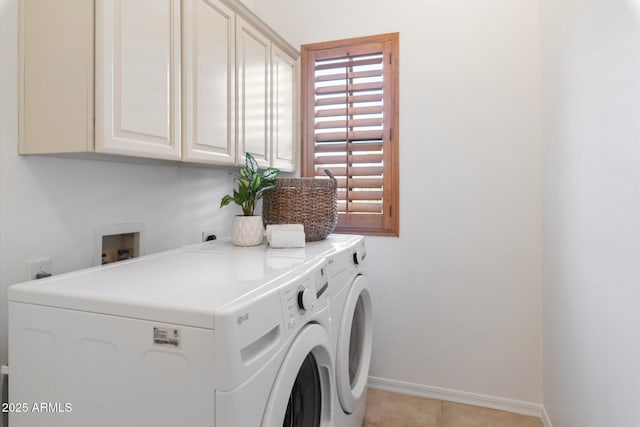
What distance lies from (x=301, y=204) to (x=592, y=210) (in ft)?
3.68

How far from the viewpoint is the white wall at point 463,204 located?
202cm

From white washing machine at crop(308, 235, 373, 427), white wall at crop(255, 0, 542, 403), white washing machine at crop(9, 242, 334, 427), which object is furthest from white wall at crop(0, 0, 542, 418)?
white washing machine at crop(9, 242, 334, 427)

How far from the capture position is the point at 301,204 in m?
1.76

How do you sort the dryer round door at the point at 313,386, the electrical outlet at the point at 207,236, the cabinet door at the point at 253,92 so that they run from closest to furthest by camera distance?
the dryer round door at the point at 313,386
the cabinet door at the point at 253,92
the electrical outlet at the point at 207,236

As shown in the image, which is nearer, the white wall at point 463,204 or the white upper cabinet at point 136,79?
the white upper cabinet at point 136,79

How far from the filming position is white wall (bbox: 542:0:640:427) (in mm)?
974

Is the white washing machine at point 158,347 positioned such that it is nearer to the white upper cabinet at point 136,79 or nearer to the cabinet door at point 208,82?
the white upper cabinet at point 136,79

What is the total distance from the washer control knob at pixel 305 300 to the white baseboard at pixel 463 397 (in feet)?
4.86

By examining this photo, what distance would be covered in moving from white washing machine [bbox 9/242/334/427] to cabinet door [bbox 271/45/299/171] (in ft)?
4.06

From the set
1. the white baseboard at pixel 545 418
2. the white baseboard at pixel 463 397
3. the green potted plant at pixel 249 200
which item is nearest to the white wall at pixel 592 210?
the white baseboard at pixel 545 418

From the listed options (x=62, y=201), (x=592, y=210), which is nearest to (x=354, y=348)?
(x=592, y=210)

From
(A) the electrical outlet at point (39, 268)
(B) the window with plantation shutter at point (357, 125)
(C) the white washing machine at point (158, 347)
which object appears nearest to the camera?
(C) the white washing machine at point (158, 347)

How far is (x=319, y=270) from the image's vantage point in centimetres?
125

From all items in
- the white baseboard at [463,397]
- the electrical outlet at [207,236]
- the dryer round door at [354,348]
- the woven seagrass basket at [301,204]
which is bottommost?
the white baseboard at [463,397]
